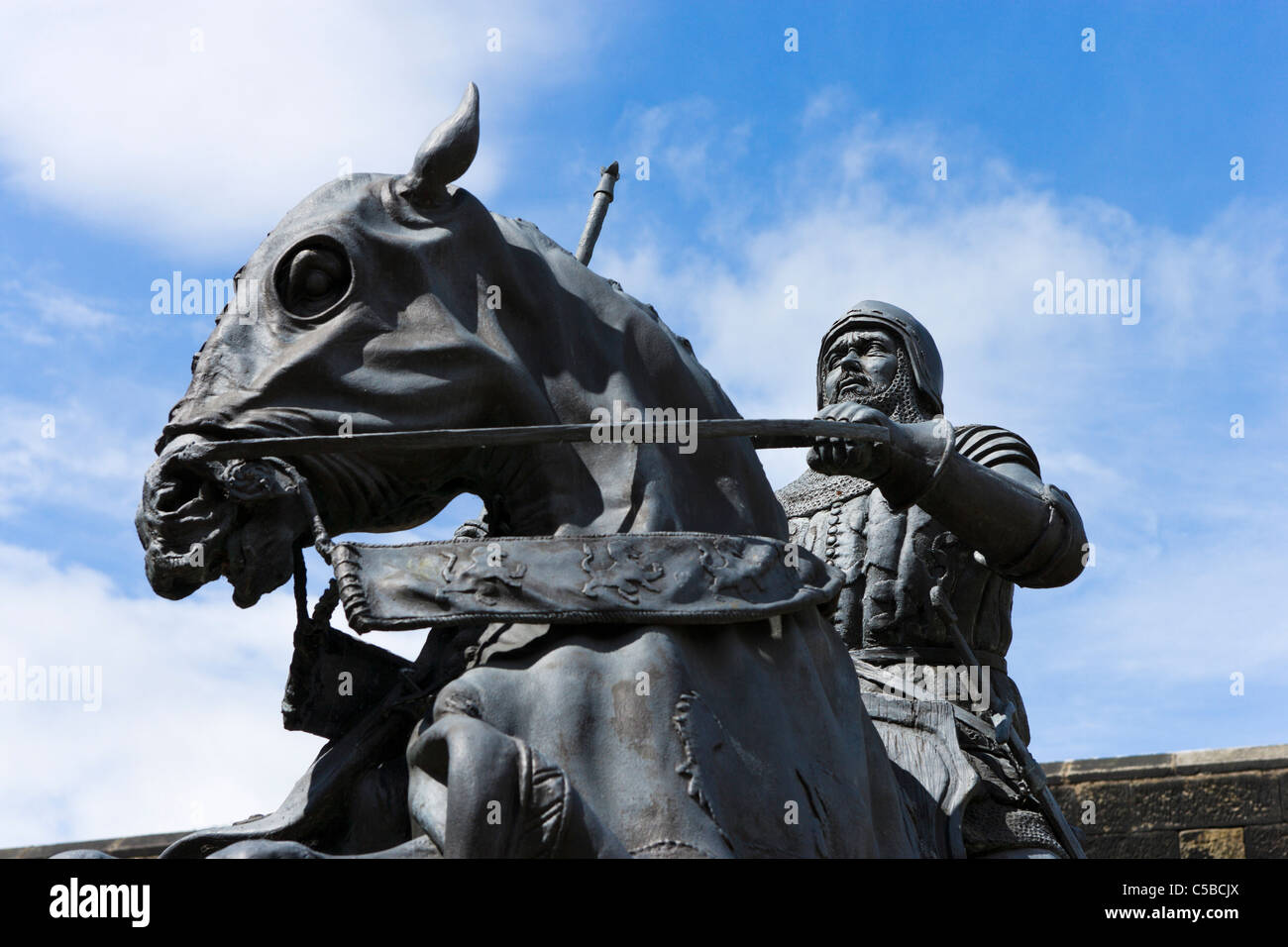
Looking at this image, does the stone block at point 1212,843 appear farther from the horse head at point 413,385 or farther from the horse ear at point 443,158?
the horse ear at point 443,158

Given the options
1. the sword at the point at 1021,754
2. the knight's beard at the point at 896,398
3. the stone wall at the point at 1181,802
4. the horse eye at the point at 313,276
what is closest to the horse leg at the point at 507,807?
the horse eye at the point at 313,276

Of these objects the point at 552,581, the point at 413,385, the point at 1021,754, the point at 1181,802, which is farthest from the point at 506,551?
the point at 1181,802

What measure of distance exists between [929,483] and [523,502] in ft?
4.23

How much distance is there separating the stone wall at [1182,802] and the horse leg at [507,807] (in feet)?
19.3

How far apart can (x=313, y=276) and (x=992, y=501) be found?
223cm

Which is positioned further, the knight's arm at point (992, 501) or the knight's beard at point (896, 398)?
the knight's beard at point (896, 398)

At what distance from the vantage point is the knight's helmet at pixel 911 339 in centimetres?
782

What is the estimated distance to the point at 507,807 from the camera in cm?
455

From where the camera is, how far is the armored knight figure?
6.04 meters

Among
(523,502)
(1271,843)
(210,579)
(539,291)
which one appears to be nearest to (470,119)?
(539,291)

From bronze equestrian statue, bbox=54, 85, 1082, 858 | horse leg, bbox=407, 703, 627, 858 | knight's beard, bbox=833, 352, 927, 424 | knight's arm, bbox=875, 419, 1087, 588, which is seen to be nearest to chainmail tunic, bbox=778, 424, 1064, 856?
knight's beard, bbox=833, 352, 927, 424

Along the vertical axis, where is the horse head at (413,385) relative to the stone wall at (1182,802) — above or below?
above

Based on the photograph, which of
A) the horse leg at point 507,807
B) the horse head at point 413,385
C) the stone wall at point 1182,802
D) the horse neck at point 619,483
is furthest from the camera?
the stone wall at point 1182,802
